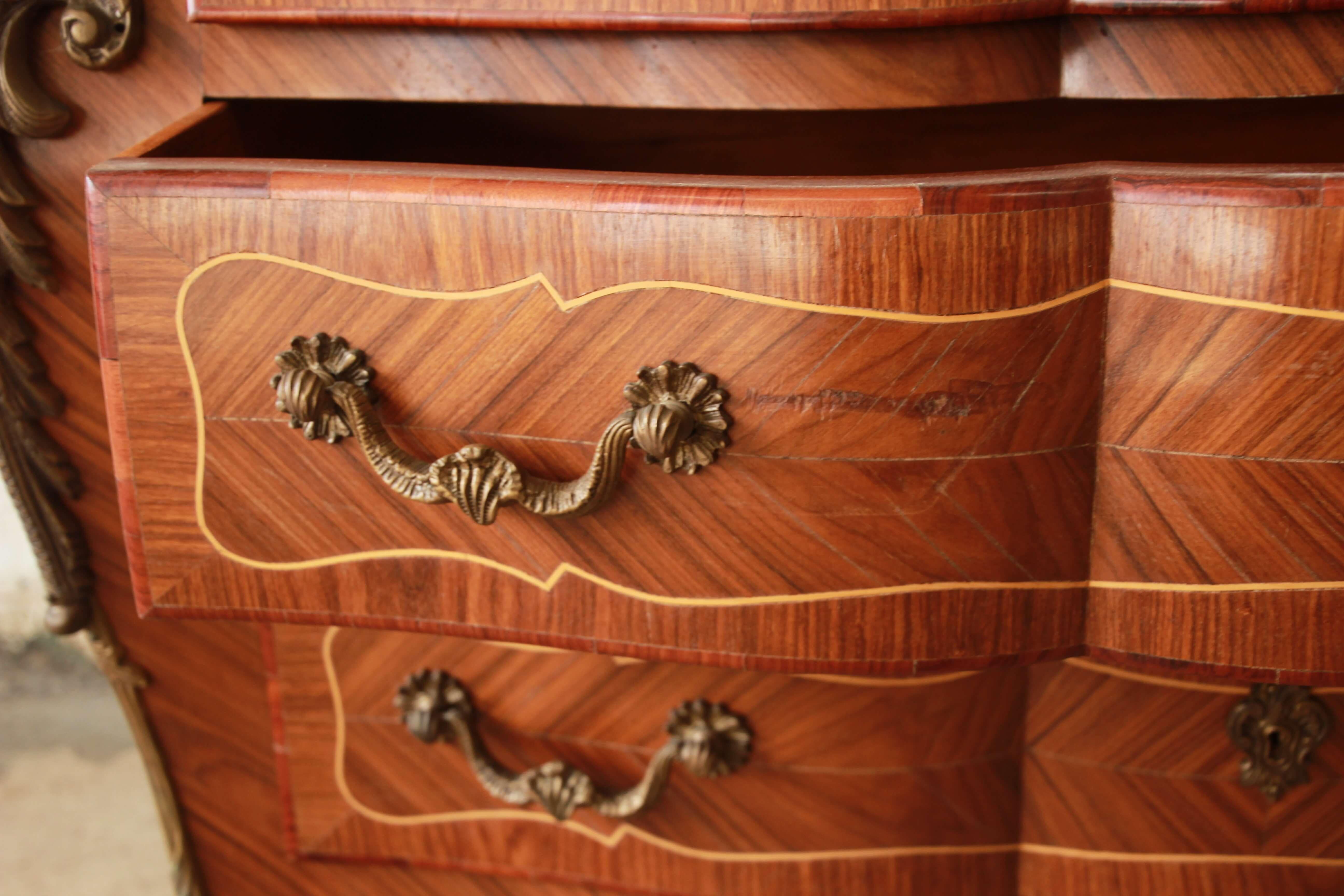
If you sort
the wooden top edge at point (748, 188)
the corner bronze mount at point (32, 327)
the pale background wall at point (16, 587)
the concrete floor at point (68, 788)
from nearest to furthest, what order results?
the wooden top edge at point (748, 188) < the corner bronze mount at point (32, 327) < the concrete floor at point (68, 788) < the pale background wall at point (16, 587)

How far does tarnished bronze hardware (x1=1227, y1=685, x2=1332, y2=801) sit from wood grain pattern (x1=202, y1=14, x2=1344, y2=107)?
273mm

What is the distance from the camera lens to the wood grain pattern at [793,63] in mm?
481

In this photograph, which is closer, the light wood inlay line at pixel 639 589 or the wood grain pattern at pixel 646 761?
the light wood inlay line at pixel 639 589

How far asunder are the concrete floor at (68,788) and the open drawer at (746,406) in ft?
1.97

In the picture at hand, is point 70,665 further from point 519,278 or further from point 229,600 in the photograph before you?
point 519,278

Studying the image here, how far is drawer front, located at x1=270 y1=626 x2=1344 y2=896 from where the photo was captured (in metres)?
0.60

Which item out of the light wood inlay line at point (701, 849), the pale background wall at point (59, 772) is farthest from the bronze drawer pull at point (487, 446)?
the pale background wall at point (59, 772)

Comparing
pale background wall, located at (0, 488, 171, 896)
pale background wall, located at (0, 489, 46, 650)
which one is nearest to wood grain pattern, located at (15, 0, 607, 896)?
pale background wall, located at (0, 488, 171, 896)

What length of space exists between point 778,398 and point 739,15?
0.16 meters

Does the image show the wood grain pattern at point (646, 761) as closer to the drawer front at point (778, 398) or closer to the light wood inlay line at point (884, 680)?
the light wood inlay line at point (884, 680)

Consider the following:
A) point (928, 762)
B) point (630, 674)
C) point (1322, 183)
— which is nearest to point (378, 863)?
point (630, 674)

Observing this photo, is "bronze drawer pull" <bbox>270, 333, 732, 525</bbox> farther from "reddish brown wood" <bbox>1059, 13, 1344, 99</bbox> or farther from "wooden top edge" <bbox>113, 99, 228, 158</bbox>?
"reddish brown wood" <bbox>1059, 13, 1344, 99</bbox>

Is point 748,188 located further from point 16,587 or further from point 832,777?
point 16,587

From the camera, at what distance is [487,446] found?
45 centimetres
